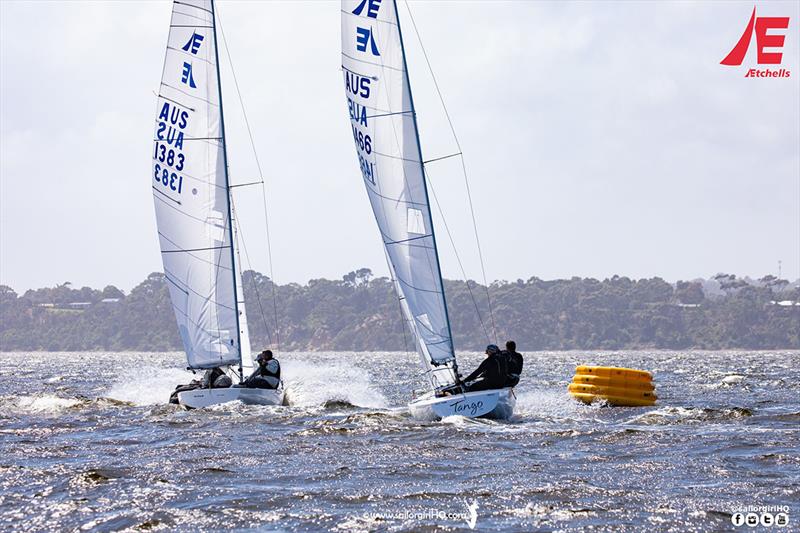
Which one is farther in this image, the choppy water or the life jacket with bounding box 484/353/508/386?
the life jacket with bounding box 484/353/508/386

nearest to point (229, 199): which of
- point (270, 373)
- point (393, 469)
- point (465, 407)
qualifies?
point (270, 373)

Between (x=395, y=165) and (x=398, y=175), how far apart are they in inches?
8.0

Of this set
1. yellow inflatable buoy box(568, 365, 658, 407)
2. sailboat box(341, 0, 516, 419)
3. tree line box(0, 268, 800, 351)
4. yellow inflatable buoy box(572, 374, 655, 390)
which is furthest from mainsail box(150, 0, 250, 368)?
tree line box(0, 268, 800, 351)

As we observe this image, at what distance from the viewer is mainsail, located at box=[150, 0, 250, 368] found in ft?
87.8

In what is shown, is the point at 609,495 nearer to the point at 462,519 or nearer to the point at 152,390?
the point at 462,519

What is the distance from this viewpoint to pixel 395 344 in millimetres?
181125

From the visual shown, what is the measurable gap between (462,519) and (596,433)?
7326 mm

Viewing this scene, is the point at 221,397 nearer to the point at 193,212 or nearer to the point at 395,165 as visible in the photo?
the point at 193,212

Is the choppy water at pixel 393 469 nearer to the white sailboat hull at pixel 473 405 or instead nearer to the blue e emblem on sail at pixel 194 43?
the white sailboat hull at pixel 473 405

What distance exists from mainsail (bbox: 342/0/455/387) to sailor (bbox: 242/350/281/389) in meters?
4.23

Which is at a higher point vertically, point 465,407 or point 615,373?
point 615,373

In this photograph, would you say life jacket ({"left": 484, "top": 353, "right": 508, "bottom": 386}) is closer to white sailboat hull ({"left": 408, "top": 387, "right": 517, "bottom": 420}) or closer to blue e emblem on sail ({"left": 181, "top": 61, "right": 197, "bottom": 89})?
white sailboat hull ({"left": 408, "top": 387, "right": 517, "bottom": 420})

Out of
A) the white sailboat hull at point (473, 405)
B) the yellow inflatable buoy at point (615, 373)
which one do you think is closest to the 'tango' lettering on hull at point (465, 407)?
the white sailboat hull at point (473, 405)

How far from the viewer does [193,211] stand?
2684 centimetres
